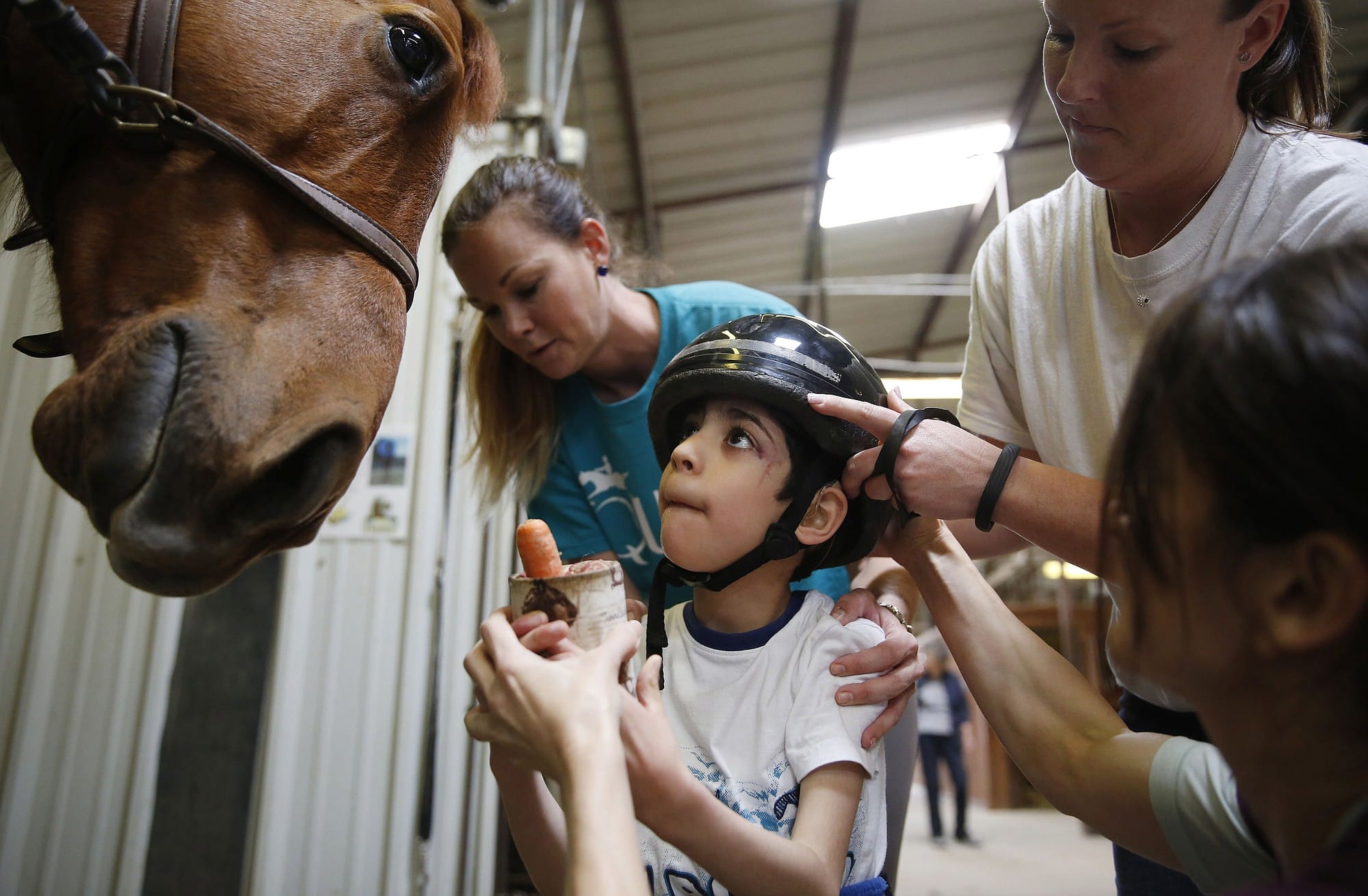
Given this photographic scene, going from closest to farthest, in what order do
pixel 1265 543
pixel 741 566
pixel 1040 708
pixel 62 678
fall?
1. pixel 1265 543
2. pixel 1040 708
3. pixel 741 566
4. pixel 62 678

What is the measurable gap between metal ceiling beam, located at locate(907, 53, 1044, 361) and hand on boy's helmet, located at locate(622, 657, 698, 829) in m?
5.73

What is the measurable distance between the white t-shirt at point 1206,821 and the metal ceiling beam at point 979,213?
5517mm

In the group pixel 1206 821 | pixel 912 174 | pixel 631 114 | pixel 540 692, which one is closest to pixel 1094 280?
pixel 1206 821

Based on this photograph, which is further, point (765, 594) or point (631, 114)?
point (631, 114)

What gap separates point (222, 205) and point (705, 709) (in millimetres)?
999

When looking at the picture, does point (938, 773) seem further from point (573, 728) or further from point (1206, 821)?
point (573, 728)

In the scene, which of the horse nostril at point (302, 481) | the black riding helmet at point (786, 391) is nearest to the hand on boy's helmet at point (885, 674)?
the black riding helmet at point (786, 391)

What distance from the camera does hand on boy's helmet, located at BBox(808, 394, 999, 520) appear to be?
47.6 inches

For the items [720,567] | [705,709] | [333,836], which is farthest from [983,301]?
[333,836]

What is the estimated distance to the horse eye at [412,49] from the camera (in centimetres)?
133

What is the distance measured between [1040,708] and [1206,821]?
0.27 metres

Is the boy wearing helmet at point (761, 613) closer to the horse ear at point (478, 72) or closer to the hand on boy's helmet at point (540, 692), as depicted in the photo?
the hand on boy's helmet at point (540, 692)

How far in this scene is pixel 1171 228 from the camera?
1378 mm

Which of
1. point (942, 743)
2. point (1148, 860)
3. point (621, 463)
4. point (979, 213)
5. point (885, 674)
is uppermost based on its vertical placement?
point (979, 213)
